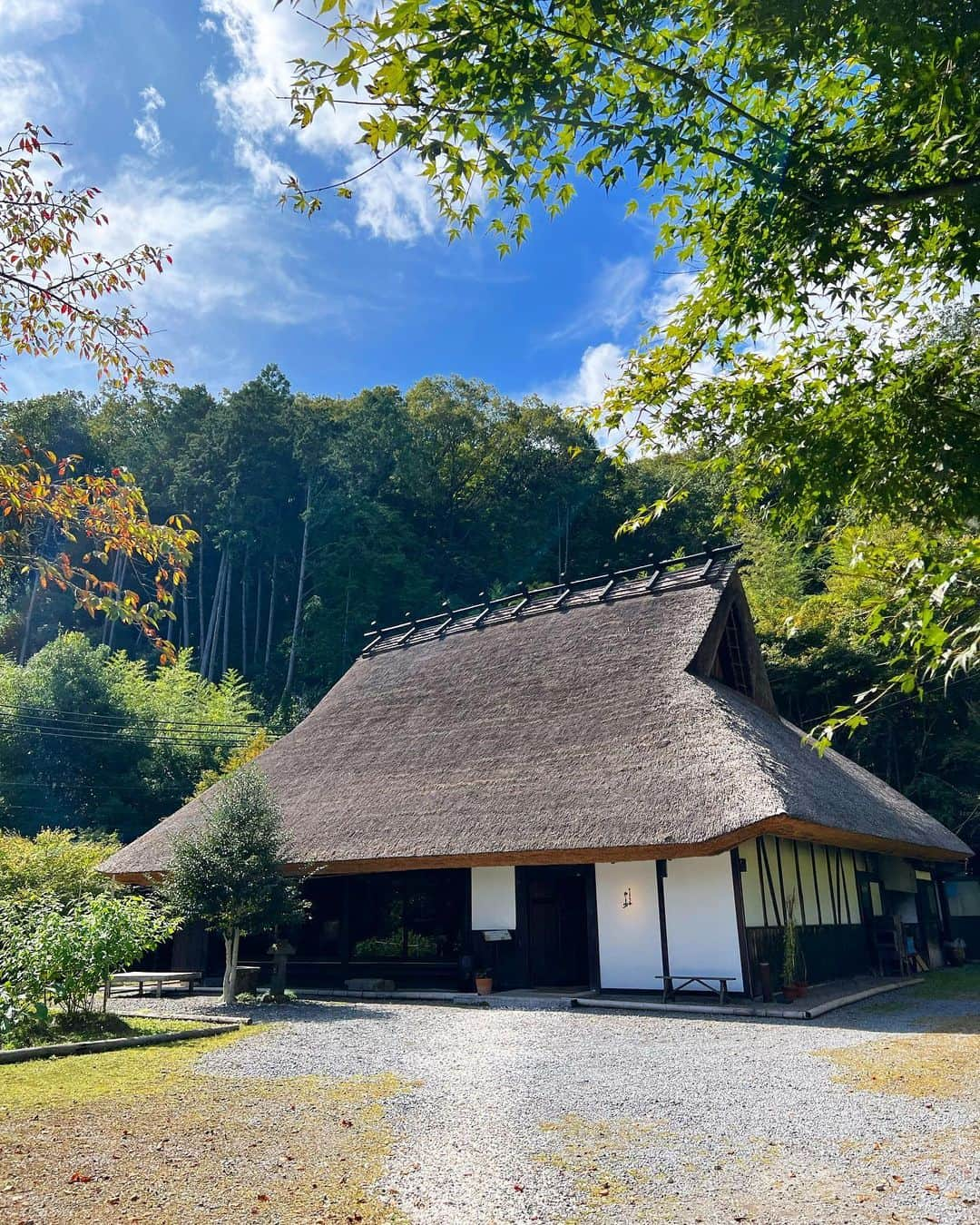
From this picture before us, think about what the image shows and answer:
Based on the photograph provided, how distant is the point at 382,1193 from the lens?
4.43m

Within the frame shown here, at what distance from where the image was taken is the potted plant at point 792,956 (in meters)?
13.2

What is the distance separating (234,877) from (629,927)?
573 centimetres

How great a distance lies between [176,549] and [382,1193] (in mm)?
3580

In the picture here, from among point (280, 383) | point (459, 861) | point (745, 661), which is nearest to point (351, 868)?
point (459, 861)

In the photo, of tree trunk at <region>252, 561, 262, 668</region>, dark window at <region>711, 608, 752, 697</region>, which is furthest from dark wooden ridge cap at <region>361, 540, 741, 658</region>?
tree trunk at <region>252, 561, 262, 668</region>

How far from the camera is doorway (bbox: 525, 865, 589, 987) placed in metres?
14.2

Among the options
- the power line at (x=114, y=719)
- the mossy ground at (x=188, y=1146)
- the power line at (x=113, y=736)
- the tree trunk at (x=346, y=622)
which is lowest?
the mossy ground at (x=188, y=1146)

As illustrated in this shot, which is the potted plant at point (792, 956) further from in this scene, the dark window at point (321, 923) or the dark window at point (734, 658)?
the dark window at point (321, 923)

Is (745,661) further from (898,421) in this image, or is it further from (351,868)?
(898,421)

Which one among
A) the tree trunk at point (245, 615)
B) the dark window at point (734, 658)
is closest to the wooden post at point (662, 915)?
the dark window at point (734, 658)

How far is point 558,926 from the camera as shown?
14.8 meters

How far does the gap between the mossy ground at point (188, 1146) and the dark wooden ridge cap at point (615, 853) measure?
5.25 metres

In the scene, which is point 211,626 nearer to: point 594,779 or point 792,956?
point 594,779

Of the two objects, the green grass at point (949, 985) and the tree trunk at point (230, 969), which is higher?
the tree trunk at point (230, 969)
